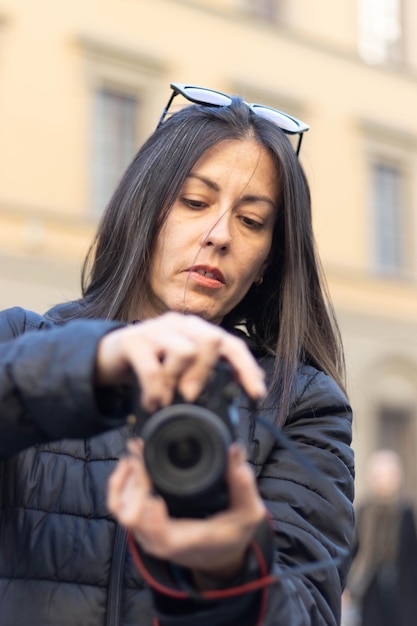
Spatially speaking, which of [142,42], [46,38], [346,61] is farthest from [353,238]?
[46,38]

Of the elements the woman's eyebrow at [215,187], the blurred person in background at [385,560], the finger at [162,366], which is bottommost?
the blurred person in background at [385,560]

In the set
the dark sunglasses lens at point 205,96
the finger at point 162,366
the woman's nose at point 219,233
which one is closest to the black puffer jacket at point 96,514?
the finger at point 162,366

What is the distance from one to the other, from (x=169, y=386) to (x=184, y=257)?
2.98ft

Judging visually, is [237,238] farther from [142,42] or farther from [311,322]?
[142,42]

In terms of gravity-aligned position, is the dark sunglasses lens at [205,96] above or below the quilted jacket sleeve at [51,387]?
above

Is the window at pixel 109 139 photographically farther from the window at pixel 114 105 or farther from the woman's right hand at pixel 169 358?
the woman's right hand at pixel 169 358

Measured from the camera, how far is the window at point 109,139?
609 inches

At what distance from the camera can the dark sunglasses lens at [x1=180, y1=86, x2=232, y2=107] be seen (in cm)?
234

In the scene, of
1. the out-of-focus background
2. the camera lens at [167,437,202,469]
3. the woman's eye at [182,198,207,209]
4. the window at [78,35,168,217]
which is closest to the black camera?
the camera lens at [167,437,202,469]

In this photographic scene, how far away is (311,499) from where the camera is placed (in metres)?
1.76

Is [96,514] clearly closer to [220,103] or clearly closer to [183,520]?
[183,520]

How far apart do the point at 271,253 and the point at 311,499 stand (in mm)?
752

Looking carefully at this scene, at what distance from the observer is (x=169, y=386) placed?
4.19 ft

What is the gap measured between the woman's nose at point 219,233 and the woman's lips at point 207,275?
0.05 metres
